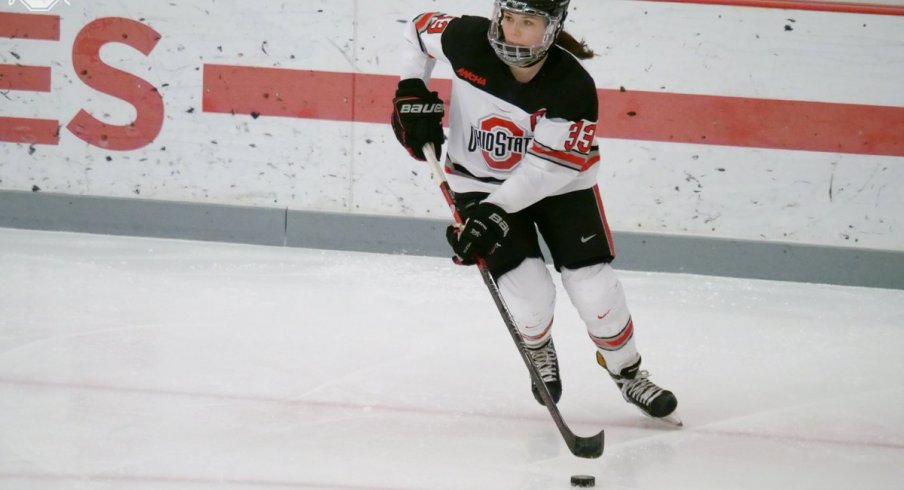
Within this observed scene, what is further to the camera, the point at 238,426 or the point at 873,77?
the point at 873,77

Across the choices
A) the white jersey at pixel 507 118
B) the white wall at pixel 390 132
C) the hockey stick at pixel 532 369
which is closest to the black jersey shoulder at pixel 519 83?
the white jersey at pixel 507 118

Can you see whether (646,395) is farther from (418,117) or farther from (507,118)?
(418,117)

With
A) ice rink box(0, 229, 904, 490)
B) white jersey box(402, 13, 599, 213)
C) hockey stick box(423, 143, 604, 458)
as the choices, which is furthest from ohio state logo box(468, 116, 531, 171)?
ice rink box(0, 229, 904, 490)

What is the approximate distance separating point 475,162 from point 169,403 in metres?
0.86

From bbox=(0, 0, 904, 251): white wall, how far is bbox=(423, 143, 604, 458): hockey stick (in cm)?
179

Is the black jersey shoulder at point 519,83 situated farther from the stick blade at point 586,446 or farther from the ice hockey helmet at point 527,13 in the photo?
the stick blade at point 586,446

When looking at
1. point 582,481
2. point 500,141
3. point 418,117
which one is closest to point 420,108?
point 418,117

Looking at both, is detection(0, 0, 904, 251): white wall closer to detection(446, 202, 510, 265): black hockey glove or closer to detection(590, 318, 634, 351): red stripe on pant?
detection(590, 318, 634, 351): red stripe on pant

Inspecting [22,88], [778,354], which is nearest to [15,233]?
[22,88]

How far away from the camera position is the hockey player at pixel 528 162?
2.33 meters

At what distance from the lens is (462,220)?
249 centimetres

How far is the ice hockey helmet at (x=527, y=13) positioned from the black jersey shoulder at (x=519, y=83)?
55 mm

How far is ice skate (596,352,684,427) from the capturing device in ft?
8.09

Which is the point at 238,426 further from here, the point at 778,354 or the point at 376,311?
the point at 778,354
